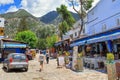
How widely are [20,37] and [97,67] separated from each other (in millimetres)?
70332

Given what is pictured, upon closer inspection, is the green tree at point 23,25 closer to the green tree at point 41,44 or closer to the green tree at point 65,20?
the green tree at point 41,44

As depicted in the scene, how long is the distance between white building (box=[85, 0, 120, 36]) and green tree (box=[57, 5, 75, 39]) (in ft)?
58.6

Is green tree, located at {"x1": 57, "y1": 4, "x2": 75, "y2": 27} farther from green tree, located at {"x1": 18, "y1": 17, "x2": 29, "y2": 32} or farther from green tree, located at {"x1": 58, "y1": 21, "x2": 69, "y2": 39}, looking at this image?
green tree, located at {"x1": 18, "y1": 17, "x2": 29, "y2": 32}

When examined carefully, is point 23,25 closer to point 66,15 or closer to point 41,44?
point 41,44

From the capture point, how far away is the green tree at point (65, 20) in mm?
54656

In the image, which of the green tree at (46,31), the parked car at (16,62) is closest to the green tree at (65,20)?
the parked car at (16,62)

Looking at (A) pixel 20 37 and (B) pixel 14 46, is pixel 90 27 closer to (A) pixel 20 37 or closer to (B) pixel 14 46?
(B) pixel 14 46

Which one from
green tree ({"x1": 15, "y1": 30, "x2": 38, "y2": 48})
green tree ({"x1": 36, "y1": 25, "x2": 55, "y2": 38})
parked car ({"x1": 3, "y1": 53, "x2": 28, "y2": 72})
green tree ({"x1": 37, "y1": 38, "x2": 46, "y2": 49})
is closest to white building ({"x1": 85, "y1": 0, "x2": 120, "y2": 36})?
parked car ({"x1": 3, "y1": 53, "x2": 28, "y2": 72})

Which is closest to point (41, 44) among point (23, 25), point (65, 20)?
point (23, 25)

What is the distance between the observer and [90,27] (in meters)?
36.2

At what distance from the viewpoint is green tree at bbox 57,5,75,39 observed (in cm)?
5466

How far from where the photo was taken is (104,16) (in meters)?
30.7

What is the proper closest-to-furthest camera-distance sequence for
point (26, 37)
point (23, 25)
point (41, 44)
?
1. point (26, 37)
2. point (23, 25)
3. point (41, 44)

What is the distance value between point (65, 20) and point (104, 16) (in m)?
25.6
